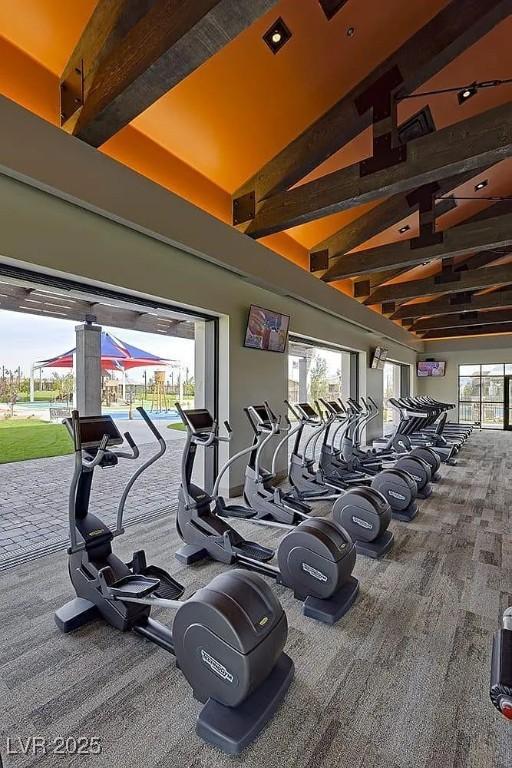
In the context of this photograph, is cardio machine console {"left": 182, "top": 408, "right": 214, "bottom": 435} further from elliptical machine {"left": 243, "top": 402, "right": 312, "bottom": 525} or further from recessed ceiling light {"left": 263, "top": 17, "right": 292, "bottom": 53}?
recessed ceiling light {"left": 263, "top": 17, "right": 292, "bottom": 53}

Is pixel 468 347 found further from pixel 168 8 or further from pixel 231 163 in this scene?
pixel 168 8

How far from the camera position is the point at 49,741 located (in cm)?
155

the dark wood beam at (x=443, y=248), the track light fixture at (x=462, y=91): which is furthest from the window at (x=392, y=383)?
the track light fixture at (x=462, y=91)

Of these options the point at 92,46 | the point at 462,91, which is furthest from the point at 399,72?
the point at 92,46

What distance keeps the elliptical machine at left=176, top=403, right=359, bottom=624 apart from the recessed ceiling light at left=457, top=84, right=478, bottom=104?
3.80m

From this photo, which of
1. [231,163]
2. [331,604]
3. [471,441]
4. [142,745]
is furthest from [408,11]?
[471,441]

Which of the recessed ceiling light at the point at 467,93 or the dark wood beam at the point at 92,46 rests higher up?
the recessed ceiling light at the point at 467,93

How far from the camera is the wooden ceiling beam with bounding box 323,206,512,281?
504 cm

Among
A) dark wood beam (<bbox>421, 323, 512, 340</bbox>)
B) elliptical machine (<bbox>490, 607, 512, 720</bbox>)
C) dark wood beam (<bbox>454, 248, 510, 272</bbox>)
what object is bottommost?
elliptical machine (<bbox>490, 607, 512, 720</bbox>)

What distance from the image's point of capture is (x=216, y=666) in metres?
1.60

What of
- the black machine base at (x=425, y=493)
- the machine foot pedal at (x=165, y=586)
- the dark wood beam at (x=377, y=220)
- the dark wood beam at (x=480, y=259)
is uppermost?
the dark wood beam at (x=480, y=259)

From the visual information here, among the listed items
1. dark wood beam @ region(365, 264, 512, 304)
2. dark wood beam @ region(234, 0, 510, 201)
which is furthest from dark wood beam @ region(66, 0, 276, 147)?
dark wood beam @ region(365, 264, 512, 304)

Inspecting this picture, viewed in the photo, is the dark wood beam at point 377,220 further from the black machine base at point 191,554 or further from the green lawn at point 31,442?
the green lawn at point 31,442

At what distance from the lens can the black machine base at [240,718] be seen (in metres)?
1.51
